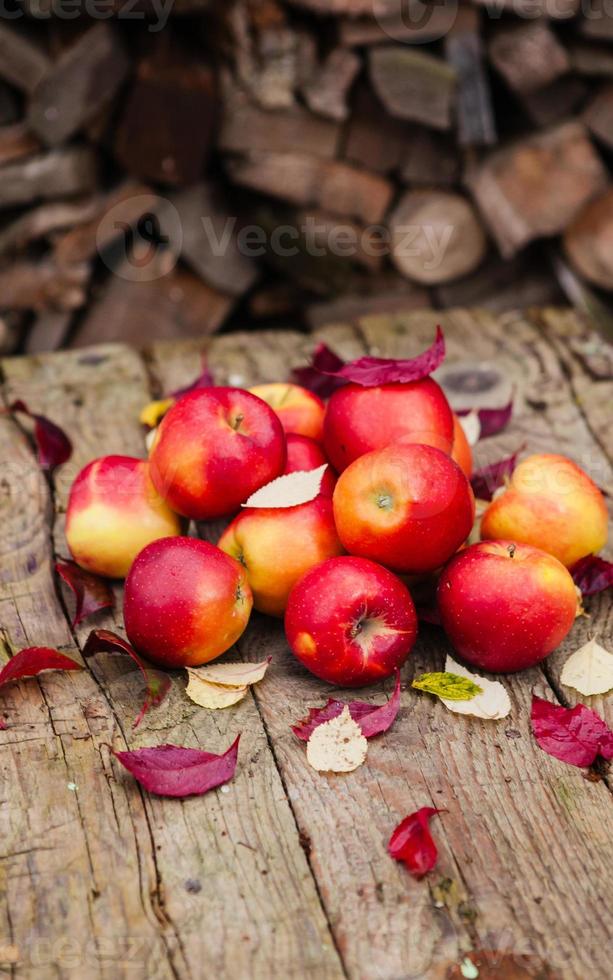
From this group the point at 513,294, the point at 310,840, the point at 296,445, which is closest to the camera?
the point at 310,840

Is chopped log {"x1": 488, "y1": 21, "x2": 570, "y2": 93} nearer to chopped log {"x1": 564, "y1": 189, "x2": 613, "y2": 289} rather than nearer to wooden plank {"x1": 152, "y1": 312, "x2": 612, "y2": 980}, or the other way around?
chopped log {"x1": 564, "y1": 189, "x2": 613, "y2": 289}

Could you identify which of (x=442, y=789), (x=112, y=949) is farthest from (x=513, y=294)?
(x=112, y=949)

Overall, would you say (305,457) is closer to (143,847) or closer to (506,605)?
(506,605)

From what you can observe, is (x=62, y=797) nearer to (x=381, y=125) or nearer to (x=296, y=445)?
(x=296, y=445)

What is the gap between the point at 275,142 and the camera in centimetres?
289

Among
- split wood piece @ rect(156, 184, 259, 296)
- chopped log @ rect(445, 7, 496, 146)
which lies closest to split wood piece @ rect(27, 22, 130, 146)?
split wood piece @ rect(156, 184, 259, 296)

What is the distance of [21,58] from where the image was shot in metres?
2.65

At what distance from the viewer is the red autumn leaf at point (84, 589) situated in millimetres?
1580

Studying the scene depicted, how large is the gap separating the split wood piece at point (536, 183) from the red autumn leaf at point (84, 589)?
5.98ft

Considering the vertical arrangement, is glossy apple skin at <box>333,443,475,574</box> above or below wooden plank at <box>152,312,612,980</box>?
above

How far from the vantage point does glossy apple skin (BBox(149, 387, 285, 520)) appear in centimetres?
152

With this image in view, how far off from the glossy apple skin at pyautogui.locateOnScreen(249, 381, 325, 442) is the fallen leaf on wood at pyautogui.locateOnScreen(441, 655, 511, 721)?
528 millimetres

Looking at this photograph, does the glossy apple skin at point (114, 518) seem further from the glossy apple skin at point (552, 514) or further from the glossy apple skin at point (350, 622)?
the glossy apple skin at point (552, 514)

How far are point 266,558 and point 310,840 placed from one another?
436 millimetres
